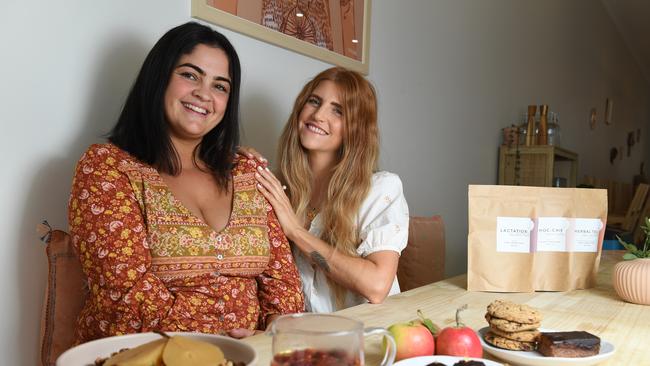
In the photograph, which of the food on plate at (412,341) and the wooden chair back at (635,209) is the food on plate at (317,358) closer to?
the food on plate at (412,341)

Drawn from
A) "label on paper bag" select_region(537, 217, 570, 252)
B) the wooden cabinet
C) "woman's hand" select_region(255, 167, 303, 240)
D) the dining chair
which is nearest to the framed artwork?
"woman's hand" select_region(255, 167, 303, 240)

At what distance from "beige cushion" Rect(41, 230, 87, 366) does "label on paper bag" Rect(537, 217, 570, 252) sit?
122cm

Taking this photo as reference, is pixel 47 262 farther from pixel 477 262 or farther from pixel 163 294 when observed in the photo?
pixel 477 262

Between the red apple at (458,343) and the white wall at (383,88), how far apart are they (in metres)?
1.06

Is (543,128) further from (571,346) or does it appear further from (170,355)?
(170,355)

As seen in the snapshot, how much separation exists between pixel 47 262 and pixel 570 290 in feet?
4.69

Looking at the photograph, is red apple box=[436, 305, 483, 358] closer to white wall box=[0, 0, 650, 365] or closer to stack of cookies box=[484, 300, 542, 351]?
stack of cookies box=[484, 300, 542, 351]

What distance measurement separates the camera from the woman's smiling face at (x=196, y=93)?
146 centimetres

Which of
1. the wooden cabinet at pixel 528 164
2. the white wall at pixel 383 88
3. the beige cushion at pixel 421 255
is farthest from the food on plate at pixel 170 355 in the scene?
the wooden cabinet at pixel 528 164

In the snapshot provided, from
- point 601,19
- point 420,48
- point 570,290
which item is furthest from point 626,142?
point 570,290

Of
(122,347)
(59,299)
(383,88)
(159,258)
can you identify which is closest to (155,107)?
(159,258)

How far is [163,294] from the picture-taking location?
1277mm

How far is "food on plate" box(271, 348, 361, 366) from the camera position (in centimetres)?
57

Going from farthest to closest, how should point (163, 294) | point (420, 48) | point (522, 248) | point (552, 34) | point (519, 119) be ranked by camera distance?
point (552, 34) < point (519, 119) < point (420, 48) < point (522, 248) < point (163, 294)
